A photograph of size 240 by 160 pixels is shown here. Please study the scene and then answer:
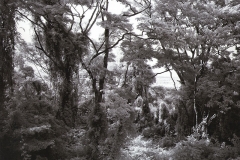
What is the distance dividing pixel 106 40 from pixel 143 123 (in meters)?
8.27

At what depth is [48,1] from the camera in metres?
10.4

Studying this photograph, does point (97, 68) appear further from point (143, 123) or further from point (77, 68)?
point (143, 123)

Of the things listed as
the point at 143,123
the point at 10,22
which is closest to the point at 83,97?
the point at 143,123

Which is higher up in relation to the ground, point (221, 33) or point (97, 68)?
point (221, 33)

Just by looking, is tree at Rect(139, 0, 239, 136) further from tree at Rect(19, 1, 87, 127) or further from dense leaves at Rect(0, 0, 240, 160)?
tree at Rect(19, 1, 87, 127)

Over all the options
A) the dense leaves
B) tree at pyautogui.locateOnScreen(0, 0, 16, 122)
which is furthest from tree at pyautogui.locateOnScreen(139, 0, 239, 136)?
tree at pyautogui.locateOnScreen(0, 0, 16, 122)

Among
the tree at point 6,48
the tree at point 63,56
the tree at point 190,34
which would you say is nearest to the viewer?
the tree at point 6,48

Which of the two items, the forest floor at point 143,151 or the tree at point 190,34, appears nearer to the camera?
the tree at point 190,34

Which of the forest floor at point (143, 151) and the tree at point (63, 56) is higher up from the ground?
the tree at point (63, 56)

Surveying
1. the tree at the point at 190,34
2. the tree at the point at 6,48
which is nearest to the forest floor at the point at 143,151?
the tree at the point at 190,34

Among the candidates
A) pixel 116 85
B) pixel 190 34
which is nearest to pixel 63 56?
pixel 116 85

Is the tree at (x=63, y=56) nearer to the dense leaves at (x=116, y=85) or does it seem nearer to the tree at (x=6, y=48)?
the dense leaves at (x=116, y=85)

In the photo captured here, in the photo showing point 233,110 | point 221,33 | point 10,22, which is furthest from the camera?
point 233,110

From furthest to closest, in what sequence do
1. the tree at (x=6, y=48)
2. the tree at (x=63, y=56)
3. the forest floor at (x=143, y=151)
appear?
the tree at (x=63, y=56) < the forest floor at (x=143, y=151) < the tree at (x=6, y=48)
